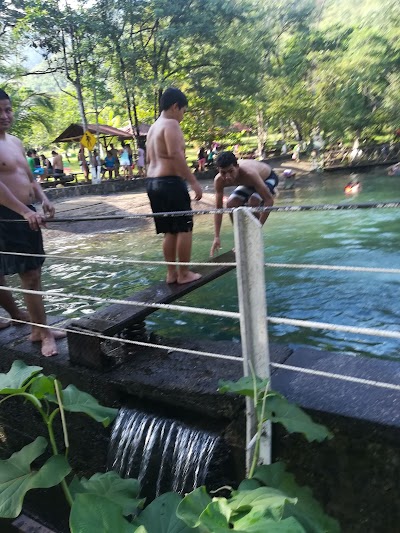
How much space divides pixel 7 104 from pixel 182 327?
2.44m

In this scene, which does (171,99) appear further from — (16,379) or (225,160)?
(16,379)

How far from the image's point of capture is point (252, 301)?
6.66 ft

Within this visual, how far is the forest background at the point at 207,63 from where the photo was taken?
61.3 feet

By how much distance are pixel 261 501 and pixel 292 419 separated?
0.41 m

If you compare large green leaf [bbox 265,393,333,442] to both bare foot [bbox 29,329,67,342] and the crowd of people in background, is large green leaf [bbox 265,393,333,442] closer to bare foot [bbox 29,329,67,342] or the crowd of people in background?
bare foot [bbox 29,329,67,342]

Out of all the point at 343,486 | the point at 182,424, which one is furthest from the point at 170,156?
the point at 343,486

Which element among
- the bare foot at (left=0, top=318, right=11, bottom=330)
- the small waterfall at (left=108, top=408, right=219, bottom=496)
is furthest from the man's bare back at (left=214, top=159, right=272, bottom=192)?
the small waterfall at (left=108, top=408, right=219, bottom=496)

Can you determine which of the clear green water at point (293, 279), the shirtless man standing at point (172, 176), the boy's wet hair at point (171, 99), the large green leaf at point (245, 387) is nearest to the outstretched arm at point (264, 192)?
the clear green water at point (293, 279)

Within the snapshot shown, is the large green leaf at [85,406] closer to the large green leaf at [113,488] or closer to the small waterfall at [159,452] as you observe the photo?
the large green leaf at [113,488]

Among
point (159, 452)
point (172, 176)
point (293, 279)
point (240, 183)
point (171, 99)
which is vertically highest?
point (171, 99)

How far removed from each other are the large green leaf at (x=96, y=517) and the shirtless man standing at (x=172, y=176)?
2372 mm

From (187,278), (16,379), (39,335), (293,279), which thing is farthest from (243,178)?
(16,379)

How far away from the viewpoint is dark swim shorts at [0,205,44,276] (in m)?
3.27

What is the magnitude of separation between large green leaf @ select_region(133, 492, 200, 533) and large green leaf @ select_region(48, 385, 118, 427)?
38 cm
